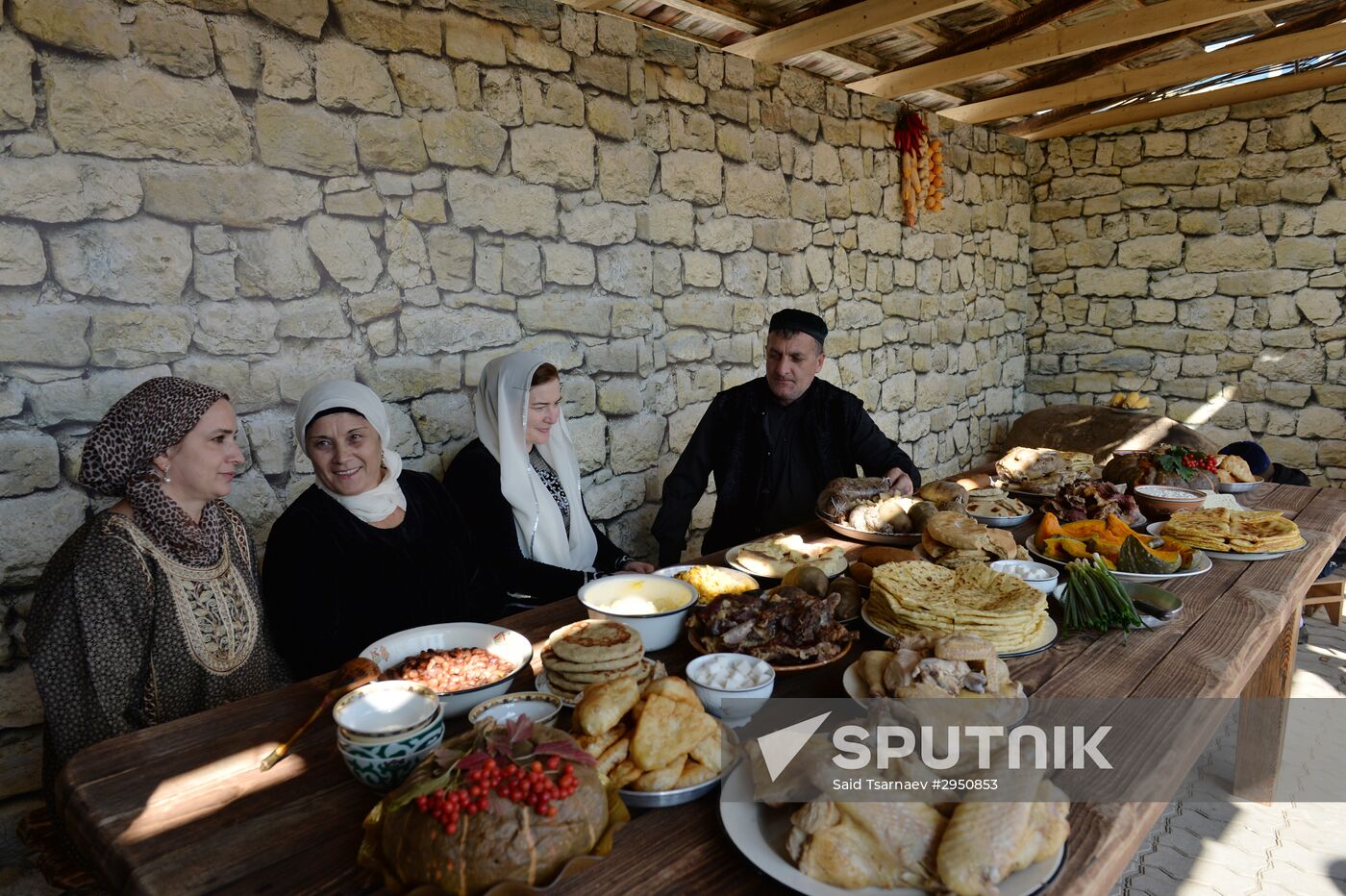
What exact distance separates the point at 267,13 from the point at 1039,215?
7.11 metres

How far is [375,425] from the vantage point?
2723mm

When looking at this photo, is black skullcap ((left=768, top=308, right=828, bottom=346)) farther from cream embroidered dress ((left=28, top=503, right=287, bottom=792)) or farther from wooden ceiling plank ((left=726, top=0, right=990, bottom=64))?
cream embroidered dress ((left=28, top=503, right=287, bottom=792))

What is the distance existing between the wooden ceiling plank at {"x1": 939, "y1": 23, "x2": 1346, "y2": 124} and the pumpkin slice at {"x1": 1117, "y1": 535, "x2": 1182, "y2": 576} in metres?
4.58

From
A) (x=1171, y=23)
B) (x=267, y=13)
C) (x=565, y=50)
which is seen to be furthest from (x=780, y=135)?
(x=267, y=13)

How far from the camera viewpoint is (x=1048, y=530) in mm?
2561

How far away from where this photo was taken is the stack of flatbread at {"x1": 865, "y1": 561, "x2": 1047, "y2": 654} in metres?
1.78

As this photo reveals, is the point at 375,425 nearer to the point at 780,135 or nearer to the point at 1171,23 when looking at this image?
the point at 780,135

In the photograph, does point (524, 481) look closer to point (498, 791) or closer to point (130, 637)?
point (130, 637)

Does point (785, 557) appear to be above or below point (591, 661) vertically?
below

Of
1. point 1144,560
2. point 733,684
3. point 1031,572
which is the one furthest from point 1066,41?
point 733,684

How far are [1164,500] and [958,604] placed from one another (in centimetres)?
157

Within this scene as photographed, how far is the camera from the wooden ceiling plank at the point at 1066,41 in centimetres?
422

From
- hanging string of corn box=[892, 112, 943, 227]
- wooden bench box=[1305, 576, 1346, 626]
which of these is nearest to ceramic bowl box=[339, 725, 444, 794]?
wooden bench box=[1305, 576, 1346, 626]

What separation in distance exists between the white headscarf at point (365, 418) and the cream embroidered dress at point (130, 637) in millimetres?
429
